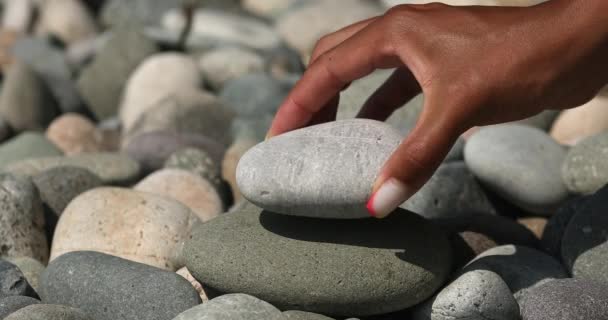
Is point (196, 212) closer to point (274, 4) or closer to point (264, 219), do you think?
point (264, 219)

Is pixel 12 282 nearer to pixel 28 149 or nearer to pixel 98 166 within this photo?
pixel 98 166

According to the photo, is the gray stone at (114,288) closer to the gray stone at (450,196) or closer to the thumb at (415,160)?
the thumb at (415,160)

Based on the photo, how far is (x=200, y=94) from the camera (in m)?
5.61

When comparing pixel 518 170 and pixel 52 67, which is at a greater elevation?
pixel 518 170

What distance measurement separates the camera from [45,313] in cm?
243

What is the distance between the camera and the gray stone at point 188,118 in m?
5.24

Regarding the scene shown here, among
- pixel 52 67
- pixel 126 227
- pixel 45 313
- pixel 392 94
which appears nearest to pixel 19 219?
pixel 126 227

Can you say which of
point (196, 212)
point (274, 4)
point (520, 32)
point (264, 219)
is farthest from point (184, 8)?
point (520, 32)

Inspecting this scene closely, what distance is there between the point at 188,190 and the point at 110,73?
315 cm

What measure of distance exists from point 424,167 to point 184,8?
589 cm

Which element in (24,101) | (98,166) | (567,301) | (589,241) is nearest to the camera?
(567,301)

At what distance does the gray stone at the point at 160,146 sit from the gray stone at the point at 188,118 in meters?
0.47

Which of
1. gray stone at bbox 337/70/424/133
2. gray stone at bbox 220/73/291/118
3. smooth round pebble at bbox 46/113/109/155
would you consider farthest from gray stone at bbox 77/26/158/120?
gray stone at bbox 337/70/424/133

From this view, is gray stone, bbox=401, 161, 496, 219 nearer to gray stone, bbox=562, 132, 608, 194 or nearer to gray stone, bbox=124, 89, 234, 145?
gray stone, bbox=562, 132, 608, 194
